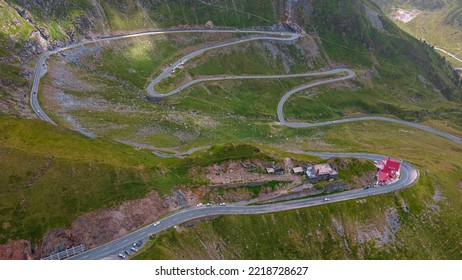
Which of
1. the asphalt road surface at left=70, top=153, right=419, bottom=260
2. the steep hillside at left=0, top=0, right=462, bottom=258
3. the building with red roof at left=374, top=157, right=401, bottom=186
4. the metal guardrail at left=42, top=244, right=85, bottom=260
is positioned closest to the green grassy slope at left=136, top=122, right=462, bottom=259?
the steep hillside at left=0, top=0, right=462, bottom=258

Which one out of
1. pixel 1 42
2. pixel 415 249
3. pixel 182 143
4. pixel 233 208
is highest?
pixel 1 42

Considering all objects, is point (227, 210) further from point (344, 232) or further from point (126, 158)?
point (344, 232)

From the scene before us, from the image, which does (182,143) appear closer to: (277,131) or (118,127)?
(118,127)

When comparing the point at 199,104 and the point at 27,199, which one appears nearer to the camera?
the point at 27,199

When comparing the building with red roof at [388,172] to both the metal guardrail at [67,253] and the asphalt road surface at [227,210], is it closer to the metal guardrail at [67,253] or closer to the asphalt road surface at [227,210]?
the asphalt road surface at [227,210]

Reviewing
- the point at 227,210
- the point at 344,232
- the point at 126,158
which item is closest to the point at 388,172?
the point at 344,232

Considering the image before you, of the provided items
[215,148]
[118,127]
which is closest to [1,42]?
[118,127]
